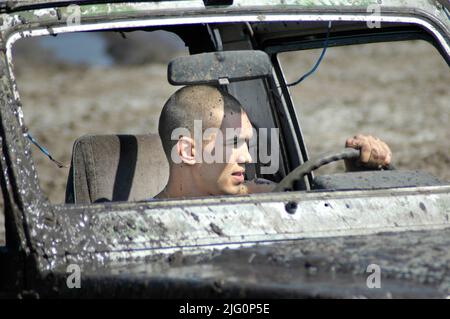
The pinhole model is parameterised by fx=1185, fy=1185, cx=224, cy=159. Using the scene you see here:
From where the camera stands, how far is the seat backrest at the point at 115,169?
4.56m

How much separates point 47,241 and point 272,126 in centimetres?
197

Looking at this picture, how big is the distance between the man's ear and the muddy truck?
0.85ft

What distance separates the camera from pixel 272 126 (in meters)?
5.16

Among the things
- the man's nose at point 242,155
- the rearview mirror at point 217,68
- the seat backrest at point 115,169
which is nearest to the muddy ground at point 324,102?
the seat backrest at point 115,169

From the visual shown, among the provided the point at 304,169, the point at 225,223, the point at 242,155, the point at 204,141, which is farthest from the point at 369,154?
the point at 225,223

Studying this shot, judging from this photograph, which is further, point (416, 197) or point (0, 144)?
point (416, 197)

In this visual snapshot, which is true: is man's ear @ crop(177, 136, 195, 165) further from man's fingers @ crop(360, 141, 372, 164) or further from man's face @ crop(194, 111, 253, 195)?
man's fingers @ crop(360, 141, 372, 164)

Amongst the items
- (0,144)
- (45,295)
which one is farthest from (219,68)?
(45,295)

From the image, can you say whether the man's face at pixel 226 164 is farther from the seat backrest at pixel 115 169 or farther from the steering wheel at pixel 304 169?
the seat backrest at pixel 115 169

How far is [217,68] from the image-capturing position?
3.93 metres

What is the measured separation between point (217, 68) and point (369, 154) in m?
0.73

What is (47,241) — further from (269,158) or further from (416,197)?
(269,158)

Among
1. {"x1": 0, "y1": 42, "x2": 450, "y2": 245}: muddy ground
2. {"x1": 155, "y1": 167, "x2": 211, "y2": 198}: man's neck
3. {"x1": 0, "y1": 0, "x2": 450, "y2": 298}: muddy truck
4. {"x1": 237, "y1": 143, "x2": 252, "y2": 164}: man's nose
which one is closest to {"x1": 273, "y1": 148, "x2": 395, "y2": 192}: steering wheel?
{"x1": 0, "y1": 0, "x2": 450, "y2": 298}: muddy truck

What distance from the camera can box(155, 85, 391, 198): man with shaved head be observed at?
4078 mm
